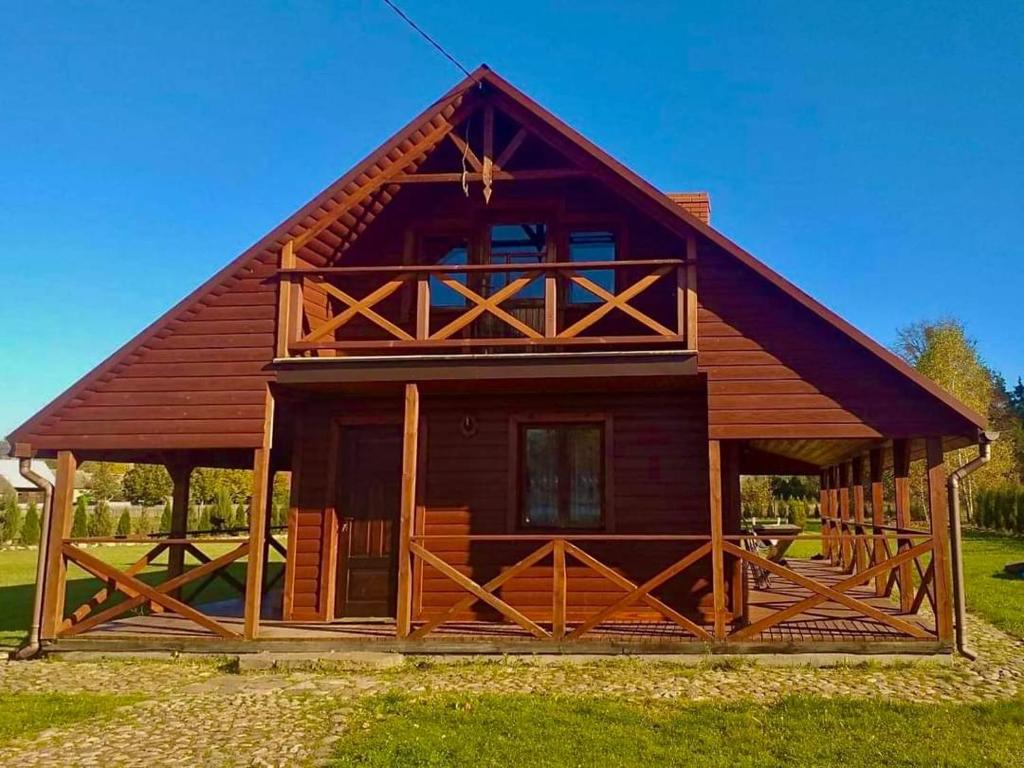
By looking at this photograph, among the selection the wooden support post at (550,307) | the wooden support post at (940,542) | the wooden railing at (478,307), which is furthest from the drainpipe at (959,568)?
the wooden support post at (550,307)

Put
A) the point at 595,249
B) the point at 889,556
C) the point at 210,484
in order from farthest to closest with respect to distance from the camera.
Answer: the point at 210,484 → the point at 889,556 → the point at 595,249

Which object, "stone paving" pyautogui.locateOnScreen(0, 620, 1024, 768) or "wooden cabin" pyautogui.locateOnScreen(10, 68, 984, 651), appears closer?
"stone paving" pyautogui.locateOnScreen(0, 620, 1024, 768)

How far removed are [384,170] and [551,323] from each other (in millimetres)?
2768

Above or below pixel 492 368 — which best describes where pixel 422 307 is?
above

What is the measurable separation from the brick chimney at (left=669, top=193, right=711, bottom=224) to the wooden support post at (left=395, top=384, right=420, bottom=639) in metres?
5.92

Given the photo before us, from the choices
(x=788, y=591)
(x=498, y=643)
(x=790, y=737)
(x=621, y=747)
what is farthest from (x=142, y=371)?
(x=788, y=591)

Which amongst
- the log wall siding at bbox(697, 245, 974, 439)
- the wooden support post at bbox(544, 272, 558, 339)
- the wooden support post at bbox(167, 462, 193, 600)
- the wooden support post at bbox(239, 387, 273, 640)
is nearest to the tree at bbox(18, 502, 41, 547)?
the wooden support post at bbox(167, 462, 193, 600)

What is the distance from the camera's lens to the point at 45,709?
6.28 metres

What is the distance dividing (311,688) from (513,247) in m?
5.96

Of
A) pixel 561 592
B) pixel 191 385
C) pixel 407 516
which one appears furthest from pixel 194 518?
pixel 561 592

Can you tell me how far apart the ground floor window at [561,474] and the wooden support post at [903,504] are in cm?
383

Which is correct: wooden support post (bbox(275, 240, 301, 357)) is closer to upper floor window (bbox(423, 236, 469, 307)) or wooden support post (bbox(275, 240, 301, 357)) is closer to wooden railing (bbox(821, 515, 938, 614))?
upper floor window (bbox(423, 236, 469, 307))

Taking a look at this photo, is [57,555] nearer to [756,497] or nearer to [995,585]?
[995,585]

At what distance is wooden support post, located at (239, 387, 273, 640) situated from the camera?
26.7 feet
